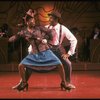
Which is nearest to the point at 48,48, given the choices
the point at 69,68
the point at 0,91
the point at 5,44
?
the point at 69,68

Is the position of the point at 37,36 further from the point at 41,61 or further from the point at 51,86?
the point at 51,86

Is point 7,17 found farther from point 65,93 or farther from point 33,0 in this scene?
point 65,93

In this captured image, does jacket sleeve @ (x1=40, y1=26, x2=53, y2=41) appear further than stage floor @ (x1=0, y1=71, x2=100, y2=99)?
Yes

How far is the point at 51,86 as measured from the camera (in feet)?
31.0

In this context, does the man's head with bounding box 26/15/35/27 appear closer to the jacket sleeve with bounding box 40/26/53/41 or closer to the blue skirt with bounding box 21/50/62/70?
the jacket sleeve with bounding box 40/26/53/41

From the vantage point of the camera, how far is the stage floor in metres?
8.12

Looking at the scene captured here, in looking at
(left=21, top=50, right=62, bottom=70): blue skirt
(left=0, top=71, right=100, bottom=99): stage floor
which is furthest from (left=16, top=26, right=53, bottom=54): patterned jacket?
(left=0, top=71, right=100, bottom=99): stage floor

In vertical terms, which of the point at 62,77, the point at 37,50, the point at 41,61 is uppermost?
the point at 37,50

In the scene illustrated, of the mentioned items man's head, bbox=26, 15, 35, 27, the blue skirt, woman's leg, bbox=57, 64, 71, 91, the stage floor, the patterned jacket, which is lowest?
the stage floor

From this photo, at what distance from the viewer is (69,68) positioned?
860cm

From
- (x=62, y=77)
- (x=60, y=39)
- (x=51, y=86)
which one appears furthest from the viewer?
(x=51, y=86)

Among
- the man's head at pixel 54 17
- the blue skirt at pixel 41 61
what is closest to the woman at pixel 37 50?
the blue skirt at pixel 41 61

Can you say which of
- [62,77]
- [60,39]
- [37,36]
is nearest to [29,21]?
[37,36]

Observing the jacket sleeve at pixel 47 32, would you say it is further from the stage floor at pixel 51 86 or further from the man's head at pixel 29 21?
the stage floor at pixel 51 86
